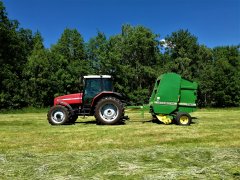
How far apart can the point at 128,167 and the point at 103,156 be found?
1.03 meters

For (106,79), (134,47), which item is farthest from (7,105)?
(106,79)

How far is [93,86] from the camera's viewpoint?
14180 mm

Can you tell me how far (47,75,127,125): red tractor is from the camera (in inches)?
538

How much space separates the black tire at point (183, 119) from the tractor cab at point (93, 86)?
313 cm

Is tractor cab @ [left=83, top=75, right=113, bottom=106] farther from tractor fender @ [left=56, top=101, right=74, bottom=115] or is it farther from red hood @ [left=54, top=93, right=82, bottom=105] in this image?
tractor fender @ [left=56, top=101, right=74, bottom=115]

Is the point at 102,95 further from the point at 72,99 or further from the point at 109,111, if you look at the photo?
the point at 72,99

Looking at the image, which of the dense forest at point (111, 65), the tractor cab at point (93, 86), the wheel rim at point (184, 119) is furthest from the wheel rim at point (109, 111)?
the dense forest at point (111, 65)

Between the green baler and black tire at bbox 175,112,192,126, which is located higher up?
the green baler

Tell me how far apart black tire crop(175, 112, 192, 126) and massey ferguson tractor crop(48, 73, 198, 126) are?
4.5 inches

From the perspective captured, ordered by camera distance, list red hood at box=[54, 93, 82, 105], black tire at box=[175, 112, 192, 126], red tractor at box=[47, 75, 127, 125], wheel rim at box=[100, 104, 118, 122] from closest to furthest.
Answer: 1. black tire at box=[175, 112, 192, 126]
2. red tractor at box=[47, 75, 127, 125]
3. wheel rim at box=[100, 104, 118, 122]
4. red hood at box=[54, 93, 82, 105]

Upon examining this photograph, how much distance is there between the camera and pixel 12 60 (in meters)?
37.2

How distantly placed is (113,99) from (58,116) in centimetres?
249

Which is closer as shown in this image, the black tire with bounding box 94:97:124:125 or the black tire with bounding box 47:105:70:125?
the black tire with bounding box 94:97:124:125

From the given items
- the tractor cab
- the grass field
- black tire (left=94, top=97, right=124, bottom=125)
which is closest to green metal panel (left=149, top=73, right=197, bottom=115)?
black tire (left=94, top=97, right=124, bottom=125)
